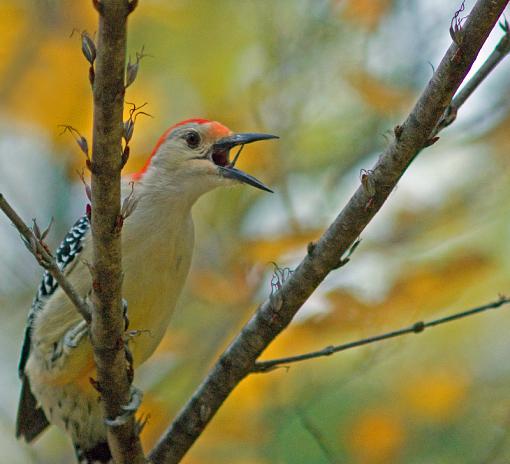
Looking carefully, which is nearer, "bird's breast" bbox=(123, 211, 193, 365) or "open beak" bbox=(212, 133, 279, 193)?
"bird's breast" bbox=(123, 211, 193, 365)

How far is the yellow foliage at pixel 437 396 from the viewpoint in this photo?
6.20 m

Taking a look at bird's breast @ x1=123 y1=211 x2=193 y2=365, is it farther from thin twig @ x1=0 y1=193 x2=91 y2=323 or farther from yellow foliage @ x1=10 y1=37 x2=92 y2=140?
thin twig @ x1=0 y1=193 x2=91 y2=323

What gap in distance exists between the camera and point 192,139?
20.8 ft

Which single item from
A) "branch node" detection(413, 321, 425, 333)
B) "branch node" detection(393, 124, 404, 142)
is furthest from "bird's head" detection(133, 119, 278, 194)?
"branch node" detection(393, 124, 404, 142)

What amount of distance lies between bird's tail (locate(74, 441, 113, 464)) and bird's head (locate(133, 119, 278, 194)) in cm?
213

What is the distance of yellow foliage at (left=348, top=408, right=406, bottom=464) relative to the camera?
575 cm

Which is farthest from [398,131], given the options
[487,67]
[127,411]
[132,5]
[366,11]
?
[366,11]

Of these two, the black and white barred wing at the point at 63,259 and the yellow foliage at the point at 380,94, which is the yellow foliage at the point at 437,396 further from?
the black and white barred wing at the point at 63,259

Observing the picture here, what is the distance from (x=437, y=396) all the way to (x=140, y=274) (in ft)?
7.94

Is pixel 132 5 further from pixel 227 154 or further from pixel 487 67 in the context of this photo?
pixel 227 154

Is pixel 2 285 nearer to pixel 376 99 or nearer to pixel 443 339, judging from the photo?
pixel 376 99

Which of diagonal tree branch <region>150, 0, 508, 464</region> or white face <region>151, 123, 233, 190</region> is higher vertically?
white face <region>151, 123, 233, 190</region>

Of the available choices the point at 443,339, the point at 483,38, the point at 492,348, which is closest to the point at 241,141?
the point at 483,38

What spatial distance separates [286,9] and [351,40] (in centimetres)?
65
